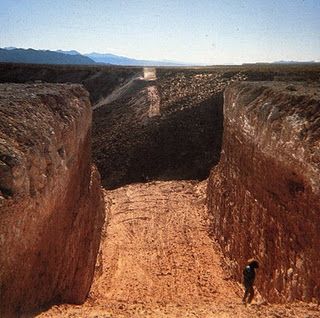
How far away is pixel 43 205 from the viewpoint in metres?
8.72

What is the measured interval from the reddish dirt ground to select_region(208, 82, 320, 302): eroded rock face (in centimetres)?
92

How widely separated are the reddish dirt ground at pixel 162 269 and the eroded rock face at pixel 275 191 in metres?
0.92

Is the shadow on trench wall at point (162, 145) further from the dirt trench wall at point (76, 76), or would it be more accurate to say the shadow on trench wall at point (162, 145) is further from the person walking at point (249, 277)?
the dirt trench wall at point (76, 76)

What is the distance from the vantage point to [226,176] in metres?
17.4

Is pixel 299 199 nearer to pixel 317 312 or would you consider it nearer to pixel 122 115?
pixel 317 312

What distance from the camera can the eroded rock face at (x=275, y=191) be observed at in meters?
9.09

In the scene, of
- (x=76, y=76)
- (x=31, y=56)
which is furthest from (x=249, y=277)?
(x=31, y=56)

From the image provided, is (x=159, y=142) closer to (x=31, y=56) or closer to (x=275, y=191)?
(x=275, y=191)

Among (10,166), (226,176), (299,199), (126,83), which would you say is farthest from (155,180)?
(126,83)

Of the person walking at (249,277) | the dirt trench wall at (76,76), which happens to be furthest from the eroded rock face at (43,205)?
the dirt trench wall at (76,76)

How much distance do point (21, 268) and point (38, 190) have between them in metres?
1.82

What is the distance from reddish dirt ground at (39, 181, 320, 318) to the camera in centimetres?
840

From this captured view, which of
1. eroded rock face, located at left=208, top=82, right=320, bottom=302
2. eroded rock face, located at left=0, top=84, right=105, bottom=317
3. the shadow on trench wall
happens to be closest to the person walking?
eroded rock face, located at left=208, top=82, right=320, bottom=302

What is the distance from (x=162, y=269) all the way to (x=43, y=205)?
24.3 ft
